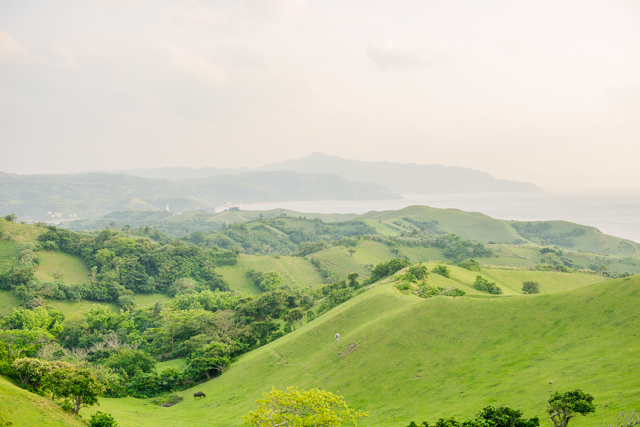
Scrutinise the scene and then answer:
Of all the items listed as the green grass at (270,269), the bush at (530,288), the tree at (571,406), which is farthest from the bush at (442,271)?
the green grass at (270,269)

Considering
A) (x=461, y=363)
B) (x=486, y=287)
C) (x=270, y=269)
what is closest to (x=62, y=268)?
(x=270, y=269)

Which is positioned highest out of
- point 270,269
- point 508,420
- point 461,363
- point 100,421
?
point 508,420

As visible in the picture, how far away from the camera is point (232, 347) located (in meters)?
46.5

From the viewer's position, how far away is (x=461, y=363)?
2520cm

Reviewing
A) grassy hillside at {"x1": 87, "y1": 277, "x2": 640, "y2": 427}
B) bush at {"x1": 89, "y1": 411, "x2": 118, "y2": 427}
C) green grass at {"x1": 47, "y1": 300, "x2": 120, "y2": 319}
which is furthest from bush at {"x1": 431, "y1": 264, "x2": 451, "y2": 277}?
green grass at {"x1": 47, "y1": 300, "x2": 120, "y2": 319}

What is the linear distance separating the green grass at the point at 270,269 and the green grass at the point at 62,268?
35923mm

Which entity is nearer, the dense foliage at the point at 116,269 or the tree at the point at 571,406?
the tree at the point at 571,406

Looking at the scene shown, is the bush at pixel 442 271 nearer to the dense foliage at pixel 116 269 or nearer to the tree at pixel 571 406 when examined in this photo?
the tree at pixel 571 406

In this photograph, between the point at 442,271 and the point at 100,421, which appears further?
the point at 442,271

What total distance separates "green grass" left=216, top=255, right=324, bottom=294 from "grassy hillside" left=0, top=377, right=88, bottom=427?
8307 centimetres

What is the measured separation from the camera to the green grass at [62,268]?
83625mm

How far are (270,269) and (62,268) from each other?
56.6 m

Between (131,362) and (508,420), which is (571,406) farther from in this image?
(131,362)

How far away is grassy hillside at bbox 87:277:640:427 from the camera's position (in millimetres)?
19109
